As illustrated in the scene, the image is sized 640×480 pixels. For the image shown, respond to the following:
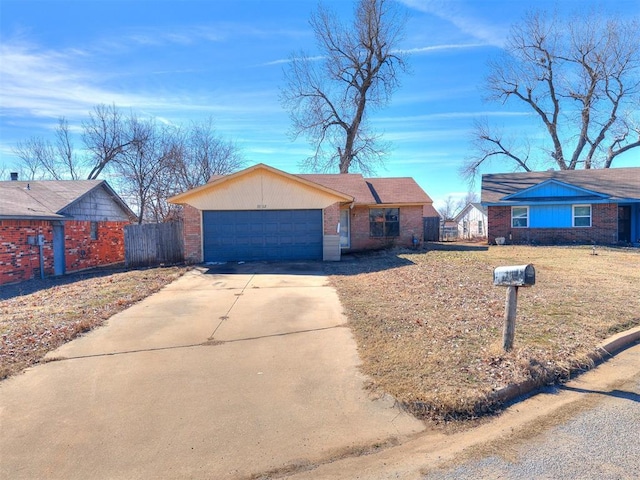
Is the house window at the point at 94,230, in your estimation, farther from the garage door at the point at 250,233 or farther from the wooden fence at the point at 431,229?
the wooden fence at the point at 431,229

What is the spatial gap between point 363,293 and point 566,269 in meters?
6.89

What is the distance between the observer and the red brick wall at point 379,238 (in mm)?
19578

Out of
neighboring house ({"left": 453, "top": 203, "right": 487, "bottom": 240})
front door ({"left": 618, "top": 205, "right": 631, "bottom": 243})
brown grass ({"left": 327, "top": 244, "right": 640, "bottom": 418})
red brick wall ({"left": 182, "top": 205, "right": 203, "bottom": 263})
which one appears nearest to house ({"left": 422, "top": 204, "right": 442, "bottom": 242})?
front door ({"left": 618, "top": 205, "right": 631, "bottom": 243})

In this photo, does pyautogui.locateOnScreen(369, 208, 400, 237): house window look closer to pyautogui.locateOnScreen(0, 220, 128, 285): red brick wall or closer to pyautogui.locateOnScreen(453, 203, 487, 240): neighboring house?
pyautogui.locateOnScreen(0, 220, 128, 285): red brick wall

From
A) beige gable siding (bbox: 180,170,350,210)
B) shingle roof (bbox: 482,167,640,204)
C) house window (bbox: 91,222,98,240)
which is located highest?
shingle roof (bbox: 482,167,640,204)

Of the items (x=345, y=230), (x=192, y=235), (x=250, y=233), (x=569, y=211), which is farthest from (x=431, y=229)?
(x=192, y=235)

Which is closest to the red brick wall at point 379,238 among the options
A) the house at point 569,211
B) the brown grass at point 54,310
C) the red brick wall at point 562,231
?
the house at point 569,211

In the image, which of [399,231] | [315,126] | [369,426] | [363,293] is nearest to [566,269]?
[363,293]

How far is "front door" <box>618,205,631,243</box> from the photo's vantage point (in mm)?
21641

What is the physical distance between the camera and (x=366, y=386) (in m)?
4.05

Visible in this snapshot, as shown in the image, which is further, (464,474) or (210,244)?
(210,244)

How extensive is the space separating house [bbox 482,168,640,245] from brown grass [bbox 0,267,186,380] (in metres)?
18.0

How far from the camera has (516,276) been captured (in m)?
4.28

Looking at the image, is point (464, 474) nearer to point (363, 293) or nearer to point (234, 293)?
point (363, 293)
